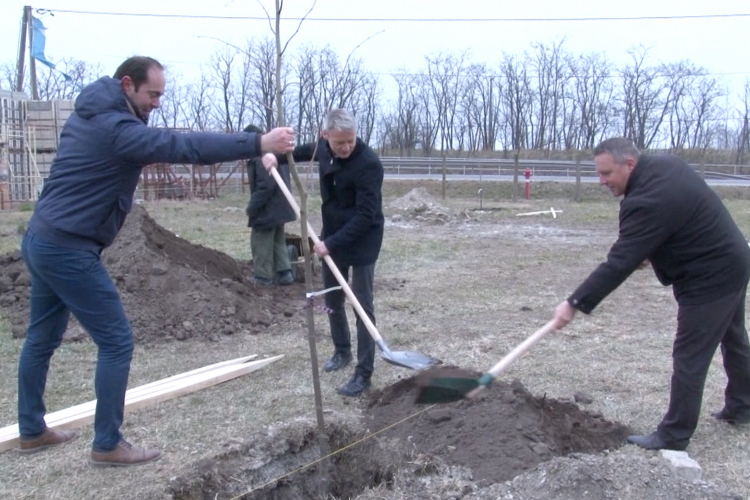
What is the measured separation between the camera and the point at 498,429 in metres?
4.38

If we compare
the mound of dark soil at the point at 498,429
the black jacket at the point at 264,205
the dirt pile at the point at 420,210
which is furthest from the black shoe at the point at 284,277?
the dirt pile at the point at 420,210

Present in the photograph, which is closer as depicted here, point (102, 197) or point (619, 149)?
point (102, 197)

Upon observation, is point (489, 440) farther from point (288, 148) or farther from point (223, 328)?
point (223, 328)

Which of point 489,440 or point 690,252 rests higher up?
point 690,252

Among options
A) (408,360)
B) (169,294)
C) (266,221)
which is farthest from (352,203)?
(266,221)

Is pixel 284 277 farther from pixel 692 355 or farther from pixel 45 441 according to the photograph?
pixel 692 355

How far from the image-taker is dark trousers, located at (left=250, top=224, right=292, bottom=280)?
8.71 meters

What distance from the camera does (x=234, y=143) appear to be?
3.43 meters

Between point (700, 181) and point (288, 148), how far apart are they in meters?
2.22

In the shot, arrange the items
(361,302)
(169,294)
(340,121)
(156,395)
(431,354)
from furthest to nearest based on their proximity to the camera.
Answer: (169,294), (431,354), (361,302), (156,395), (340,121)

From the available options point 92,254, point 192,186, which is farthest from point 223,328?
point 192,186

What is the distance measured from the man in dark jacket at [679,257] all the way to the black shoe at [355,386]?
68.8 inches

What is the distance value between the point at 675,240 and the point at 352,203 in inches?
81.0

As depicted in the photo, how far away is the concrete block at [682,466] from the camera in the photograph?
3846 millimetres
